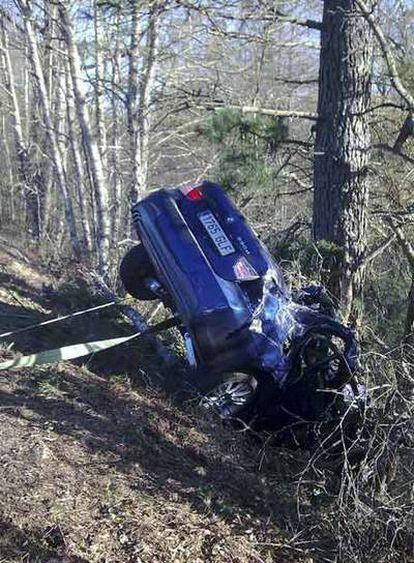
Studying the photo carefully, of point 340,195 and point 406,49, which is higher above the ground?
point 406,49

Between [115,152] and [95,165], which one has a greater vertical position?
[95,165]

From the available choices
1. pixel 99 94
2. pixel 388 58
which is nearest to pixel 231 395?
pixel 388 58

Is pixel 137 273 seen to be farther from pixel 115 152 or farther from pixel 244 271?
pixel 115 152

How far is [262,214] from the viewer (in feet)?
31.7

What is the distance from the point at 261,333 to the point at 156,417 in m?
0.92

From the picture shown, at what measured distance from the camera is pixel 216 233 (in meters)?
5.12

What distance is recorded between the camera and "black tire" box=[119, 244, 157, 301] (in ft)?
20.4

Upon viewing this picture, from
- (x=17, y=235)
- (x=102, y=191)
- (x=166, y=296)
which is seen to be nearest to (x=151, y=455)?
(x=166, y=296)

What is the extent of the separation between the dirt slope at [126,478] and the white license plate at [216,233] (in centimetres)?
108

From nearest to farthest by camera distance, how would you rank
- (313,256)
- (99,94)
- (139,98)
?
(313,256) → (99,94) → (139,98)

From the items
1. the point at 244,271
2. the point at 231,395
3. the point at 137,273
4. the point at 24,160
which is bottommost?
the point at 24,160

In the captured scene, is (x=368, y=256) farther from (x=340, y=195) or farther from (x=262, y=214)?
(x=262, y=214)

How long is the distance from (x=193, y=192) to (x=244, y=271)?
34.0 inches

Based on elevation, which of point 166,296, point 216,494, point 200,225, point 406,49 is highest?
point 406,49
